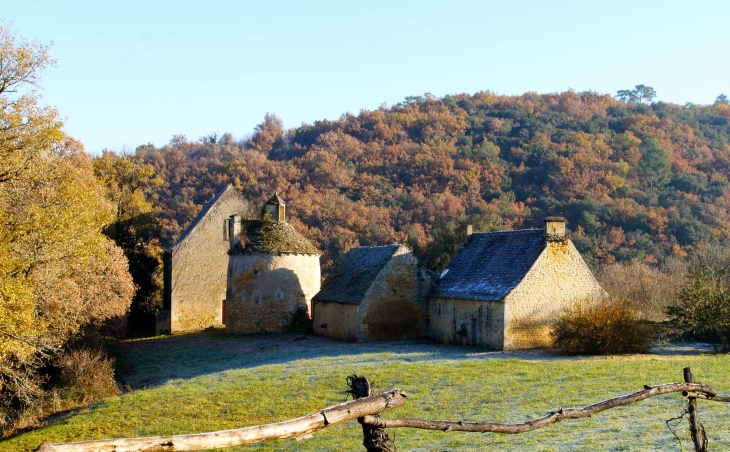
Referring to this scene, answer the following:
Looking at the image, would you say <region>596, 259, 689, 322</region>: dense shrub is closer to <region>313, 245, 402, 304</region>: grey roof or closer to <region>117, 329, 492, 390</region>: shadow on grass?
<region>313, 245, 402, 304</region>: grey roof

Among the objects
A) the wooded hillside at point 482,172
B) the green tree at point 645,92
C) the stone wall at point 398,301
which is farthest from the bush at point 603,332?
the green tree at point 645,92

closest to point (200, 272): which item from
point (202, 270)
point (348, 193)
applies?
point (202, 270)

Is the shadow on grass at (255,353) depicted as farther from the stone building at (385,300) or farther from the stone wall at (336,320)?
the stone building at (385,300)

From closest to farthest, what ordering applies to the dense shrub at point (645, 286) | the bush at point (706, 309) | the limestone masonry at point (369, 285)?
the bush at point (706, 309) < the limestone masonry at point (369, 285) < the dense shrub at point (645, 286)

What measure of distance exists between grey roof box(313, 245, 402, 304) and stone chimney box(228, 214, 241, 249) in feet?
18.3

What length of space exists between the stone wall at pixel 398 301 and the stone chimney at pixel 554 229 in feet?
22.6

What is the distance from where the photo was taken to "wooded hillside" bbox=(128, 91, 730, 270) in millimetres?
62656

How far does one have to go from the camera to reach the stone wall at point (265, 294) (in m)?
39.7

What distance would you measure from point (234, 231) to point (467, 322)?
15595mm

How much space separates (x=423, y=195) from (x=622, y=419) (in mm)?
58820

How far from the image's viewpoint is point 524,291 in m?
30.6

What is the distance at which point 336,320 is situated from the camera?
122 feet

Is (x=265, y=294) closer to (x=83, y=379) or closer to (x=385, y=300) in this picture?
(x=385, y=300)

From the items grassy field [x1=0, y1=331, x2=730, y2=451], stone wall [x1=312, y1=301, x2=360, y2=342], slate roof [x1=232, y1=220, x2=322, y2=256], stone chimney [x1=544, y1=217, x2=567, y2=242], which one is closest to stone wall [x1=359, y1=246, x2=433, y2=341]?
stone wall [x1=312, y1=301, x2=360, y2=342]
